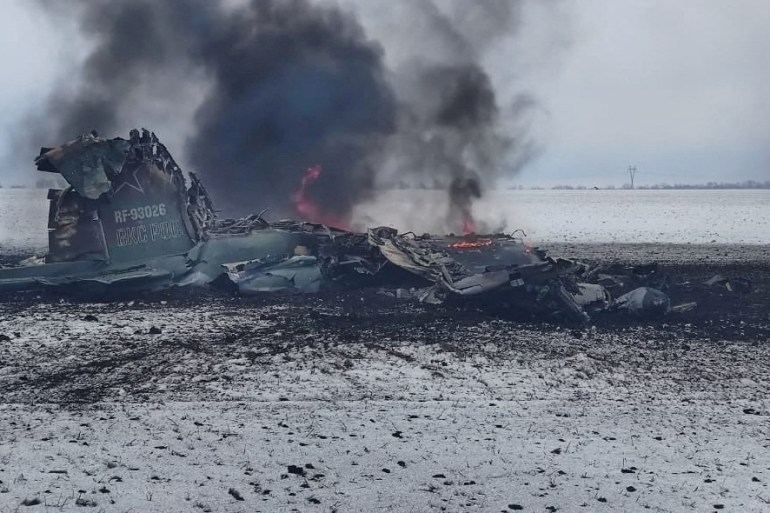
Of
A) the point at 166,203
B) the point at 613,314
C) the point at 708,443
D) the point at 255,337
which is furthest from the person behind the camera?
the point at 166,203

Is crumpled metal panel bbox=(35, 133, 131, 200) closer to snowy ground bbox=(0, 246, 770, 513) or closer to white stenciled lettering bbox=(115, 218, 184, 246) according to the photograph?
white stenciled lettering bbox=(115, 218, 184, 246)

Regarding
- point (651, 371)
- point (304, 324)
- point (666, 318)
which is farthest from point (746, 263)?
point (304, 324)

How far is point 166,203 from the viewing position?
53.3 ft

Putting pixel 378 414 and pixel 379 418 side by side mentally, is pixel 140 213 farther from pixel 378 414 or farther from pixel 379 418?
pixel 379 418

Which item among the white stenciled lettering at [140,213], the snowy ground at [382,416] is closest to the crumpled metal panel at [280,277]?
the white stenciled lettering at [140,213]

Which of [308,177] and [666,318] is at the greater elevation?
[308,177]

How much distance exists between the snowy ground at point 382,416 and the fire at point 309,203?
18.7 metres

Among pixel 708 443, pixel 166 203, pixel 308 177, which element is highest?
pixel 308 177

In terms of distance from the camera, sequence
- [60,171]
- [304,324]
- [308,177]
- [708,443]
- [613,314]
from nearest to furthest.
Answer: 1. [708,443]
2. [304,324]
3. [613,314]
4. [60,171]
5. [308,177]

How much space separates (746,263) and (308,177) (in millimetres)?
18606

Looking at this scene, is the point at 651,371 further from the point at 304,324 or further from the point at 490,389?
the point at 304,324

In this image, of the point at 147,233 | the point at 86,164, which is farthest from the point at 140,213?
the point at 86,164

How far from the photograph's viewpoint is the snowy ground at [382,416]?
5406 millimetres

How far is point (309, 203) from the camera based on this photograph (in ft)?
102
